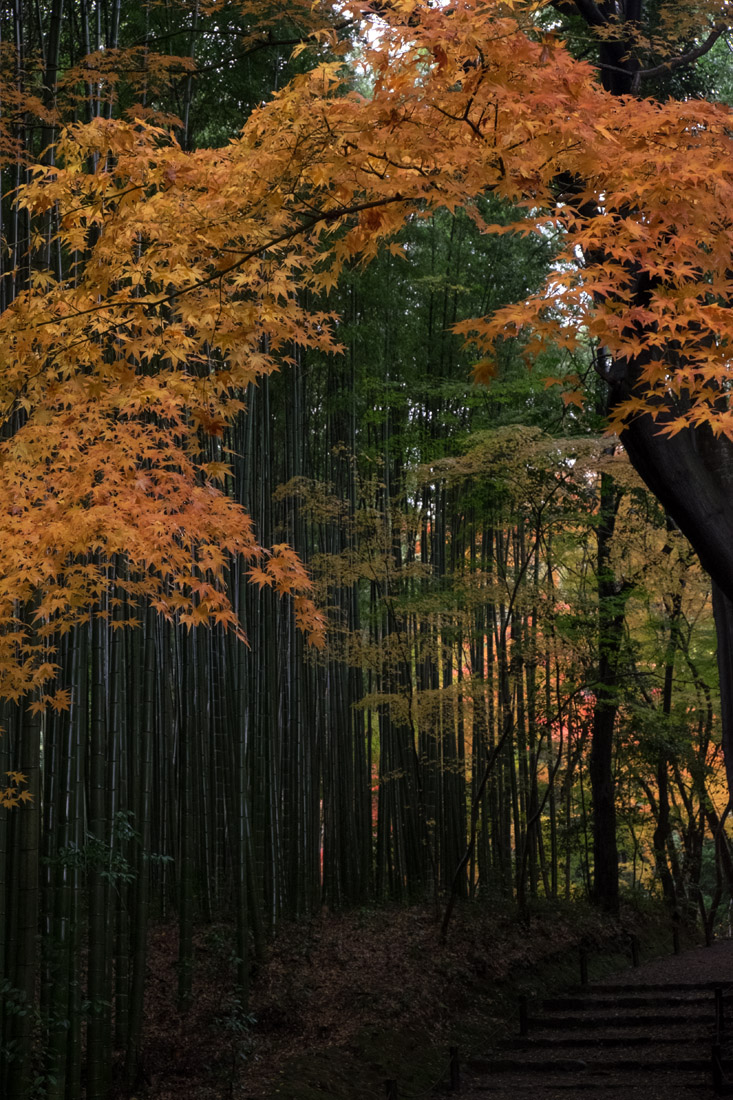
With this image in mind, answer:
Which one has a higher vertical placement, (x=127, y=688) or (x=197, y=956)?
(x=127, y=688)

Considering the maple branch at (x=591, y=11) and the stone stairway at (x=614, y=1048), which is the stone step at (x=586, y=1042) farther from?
the maple branch at (x=591, y=11)

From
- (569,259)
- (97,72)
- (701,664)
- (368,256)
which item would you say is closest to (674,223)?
(569,259)

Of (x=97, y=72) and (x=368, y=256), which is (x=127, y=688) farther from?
(x=368, y=256)

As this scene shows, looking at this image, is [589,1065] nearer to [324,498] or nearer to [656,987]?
[656,987]

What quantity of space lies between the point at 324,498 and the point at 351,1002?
461 centimetres

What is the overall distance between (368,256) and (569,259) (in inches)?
26.7

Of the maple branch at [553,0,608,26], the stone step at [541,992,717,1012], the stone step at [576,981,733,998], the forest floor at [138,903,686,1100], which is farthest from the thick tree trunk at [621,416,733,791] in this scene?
the stone step at [576,981,733,998]

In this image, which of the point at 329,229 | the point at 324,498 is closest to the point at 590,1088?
the point at 324,498

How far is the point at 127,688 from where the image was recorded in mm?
6926

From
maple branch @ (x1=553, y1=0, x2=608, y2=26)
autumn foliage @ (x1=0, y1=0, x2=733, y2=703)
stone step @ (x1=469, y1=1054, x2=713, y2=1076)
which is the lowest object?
stone step @ (x1=469, y1=1054, x2=713, y2=1076)

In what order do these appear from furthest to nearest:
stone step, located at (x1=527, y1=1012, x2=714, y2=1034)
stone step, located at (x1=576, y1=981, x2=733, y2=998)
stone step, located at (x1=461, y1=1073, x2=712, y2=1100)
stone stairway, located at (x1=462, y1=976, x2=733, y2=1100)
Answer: stone step, located at (x1=576, y1=981, x2=733, y2=998) < stone step, located at (x1=527, y1=1012, x2=714, y2=1034) < stone stairway, located at (x1=462, y1=976, x2=733, y2=1100) < stone step, located at (x1=461, y1=1073, x2=712, y2=1100)

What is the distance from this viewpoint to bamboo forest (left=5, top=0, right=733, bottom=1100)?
296cm

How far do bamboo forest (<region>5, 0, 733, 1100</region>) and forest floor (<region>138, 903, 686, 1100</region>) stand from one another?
4 centimetres

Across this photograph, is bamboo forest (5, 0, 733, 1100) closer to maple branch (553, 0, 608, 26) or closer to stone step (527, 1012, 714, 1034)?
maple branch (553, 0, 608, 26)
